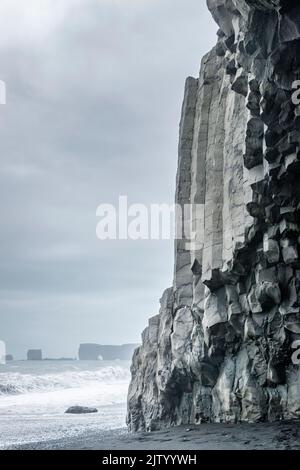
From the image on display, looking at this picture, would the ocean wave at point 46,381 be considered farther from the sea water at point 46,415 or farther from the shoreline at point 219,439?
the shoreline at point 219,439

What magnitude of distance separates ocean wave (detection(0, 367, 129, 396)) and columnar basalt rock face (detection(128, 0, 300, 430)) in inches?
2518

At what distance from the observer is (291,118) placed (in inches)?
919

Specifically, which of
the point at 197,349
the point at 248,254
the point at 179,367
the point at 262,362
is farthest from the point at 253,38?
the point at 179,367

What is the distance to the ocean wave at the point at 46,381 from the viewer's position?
97.8 meters

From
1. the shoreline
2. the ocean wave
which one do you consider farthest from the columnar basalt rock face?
the ocean wave

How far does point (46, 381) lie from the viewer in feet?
369

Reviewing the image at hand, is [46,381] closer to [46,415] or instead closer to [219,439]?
[46,415]

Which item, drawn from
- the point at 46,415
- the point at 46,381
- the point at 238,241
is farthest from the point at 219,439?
the point at 46,381

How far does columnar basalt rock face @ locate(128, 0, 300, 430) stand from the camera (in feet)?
77.1

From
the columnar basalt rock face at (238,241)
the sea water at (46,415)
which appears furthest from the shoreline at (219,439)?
the sea water at (46,415)

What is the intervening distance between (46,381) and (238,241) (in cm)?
9215

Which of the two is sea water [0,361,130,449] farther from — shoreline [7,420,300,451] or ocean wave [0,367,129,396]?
shoreline [7,420,300,451]
